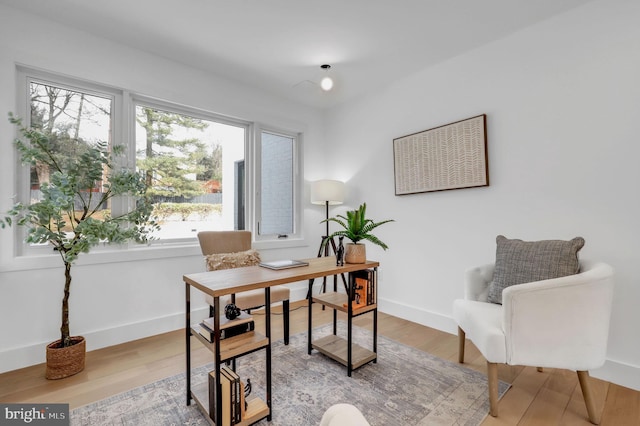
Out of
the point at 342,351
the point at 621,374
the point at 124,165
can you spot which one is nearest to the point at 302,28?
the point at 124,165

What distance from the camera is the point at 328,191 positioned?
3.49 m

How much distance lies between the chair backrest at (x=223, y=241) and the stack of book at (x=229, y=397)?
1.35 m

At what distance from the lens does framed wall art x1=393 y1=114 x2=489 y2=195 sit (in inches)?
99.3

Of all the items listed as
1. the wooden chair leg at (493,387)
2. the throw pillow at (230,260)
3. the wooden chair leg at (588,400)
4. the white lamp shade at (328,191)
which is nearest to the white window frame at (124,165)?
the throw pillow at (230,260)

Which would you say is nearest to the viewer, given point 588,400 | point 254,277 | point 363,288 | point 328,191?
point 588,400

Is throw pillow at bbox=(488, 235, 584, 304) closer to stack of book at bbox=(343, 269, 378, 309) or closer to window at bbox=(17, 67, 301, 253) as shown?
stack of book at bbox=(343, 269, 378, 309)

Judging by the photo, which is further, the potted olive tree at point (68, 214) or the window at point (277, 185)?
the window at point (277, 185)

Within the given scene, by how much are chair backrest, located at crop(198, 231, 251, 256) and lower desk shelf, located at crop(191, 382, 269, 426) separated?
48.2 inches

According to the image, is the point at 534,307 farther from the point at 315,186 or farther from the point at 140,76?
the point at 140,76

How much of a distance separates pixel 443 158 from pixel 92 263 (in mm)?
3195

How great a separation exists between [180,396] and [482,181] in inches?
108

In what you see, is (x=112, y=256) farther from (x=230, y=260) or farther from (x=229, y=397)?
(x=229, y=397)

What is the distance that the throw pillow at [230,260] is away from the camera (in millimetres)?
2456

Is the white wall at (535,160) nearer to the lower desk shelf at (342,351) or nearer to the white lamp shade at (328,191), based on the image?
the white lamp shade at (328,191)
